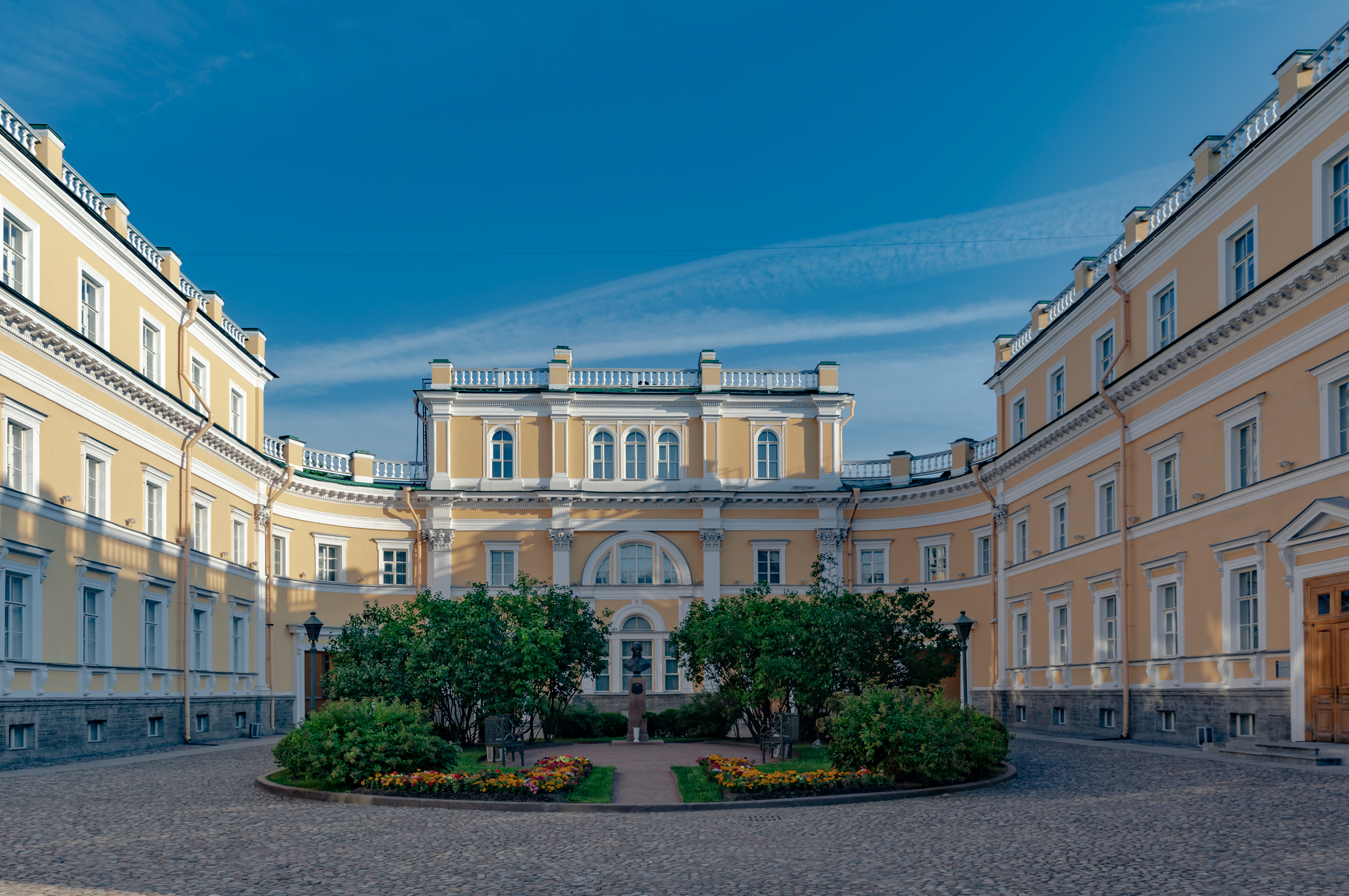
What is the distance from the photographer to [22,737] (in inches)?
862

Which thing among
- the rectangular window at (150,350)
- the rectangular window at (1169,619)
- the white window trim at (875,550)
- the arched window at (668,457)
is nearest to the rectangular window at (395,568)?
the arched window at (668,457)

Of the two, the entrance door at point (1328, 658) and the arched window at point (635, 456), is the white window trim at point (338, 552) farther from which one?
the entrance door at point (1328, 658)

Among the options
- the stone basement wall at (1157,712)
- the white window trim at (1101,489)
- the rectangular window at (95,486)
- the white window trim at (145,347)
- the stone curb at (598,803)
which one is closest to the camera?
the stone curb at (598,803)

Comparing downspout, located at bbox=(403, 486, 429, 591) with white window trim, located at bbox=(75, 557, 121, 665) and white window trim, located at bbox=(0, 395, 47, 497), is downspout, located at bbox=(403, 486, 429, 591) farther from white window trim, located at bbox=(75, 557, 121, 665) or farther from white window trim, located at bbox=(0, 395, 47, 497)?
white window trim, located at bbox=(0, 395, 47, 497)

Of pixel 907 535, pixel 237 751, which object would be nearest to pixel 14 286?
pixel 237 751

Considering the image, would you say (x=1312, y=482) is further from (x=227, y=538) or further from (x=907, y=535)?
(x=227, y=538)

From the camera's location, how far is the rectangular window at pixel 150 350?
93.8ft

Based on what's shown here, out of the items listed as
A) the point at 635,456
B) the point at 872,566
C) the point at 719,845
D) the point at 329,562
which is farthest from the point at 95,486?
the point at 872,566

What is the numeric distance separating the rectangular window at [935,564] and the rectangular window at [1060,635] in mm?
9712

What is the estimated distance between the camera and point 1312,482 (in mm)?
19953

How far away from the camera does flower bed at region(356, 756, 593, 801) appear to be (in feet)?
48.0

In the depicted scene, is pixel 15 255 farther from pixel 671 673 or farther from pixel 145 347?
pixel 671 673

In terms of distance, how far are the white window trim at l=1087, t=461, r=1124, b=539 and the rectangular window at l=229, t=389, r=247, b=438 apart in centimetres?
2521

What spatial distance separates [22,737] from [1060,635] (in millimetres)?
25883
